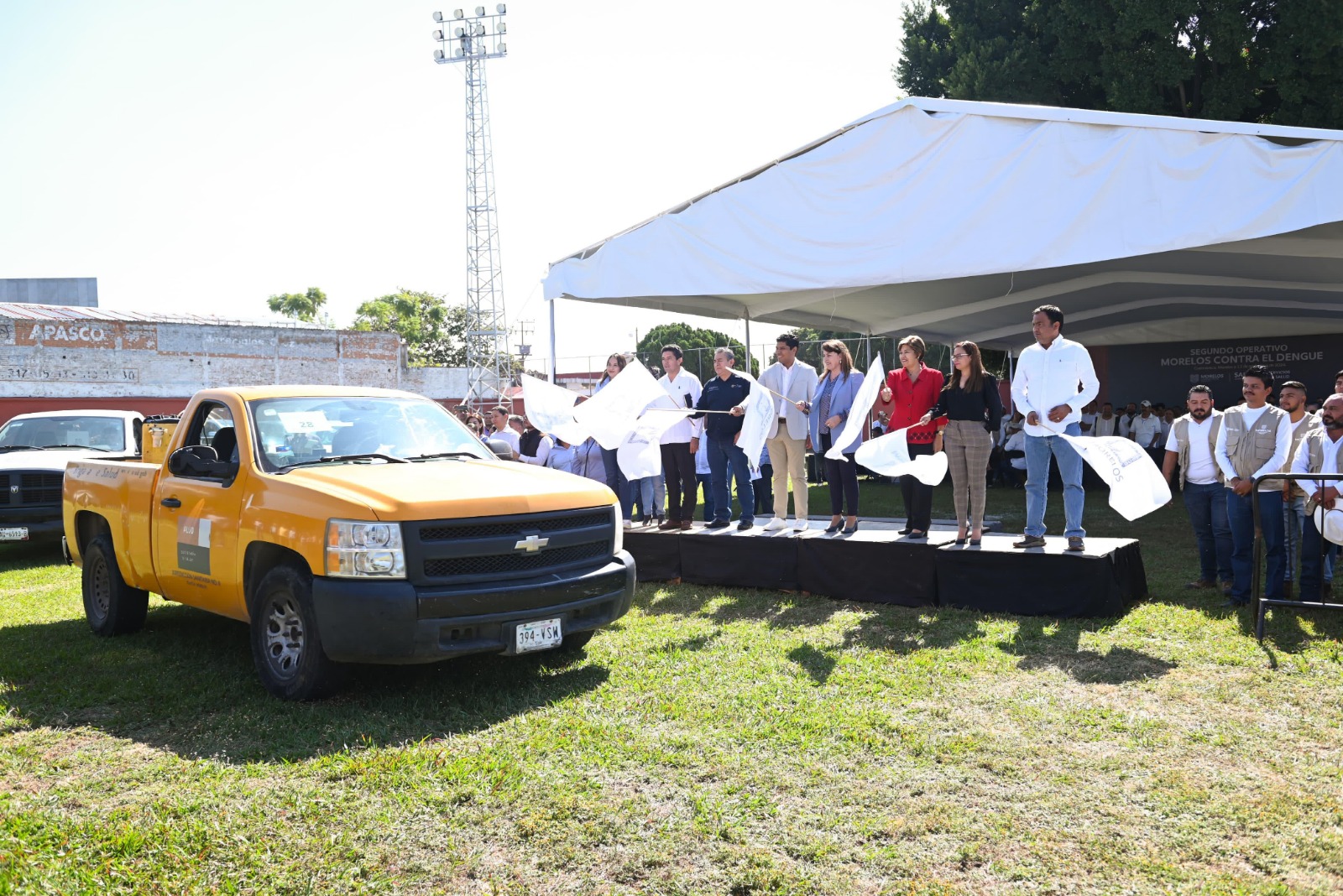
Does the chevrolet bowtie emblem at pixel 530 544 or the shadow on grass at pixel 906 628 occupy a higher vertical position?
the chevrolet bowtie emblem at pixel 530 544

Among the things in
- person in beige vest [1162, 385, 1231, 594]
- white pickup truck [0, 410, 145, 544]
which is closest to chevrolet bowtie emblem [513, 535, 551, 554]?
person in beige vest [1162, 385, 1231, 594]

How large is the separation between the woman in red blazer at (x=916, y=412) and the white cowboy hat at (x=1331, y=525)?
2.86 metres

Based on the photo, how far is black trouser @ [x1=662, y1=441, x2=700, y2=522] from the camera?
33.6ft

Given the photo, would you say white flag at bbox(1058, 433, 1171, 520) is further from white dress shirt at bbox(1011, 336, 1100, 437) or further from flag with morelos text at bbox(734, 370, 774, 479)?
flag with morelos text at bbox(734, 370, 774, 479)

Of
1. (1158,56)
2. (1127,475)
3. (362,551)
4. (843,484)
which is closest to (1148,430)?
(1158,56)

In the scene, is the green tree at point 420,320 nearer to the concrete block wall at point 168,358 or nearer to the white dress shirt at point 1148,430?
the concrete block wall at point 168,358

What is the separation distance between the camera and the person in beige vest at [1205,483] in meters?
8.04

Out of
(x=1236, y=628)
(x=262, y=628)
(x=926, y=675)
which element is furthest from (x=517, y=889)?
(x=1236, y=628)

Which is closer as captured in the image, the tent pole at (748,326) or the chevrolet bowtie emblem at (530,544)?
the chevrolet bowtie emblem at (530,544)

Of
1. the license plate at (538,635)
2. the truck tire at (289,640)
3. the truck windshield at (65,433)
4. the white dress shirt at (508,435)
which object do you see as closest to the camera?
the truck tire at (289,640)

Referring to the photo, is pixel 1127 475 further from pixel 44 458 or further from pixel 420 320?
pixel 420 320

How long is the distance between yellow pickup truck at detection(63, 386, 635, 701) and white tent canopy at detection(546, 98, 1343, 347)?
20.9ft

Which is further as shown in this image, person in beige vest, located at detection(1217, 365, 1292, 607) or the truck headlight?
person in beige vest, located at detection(1217, 365, 1292, 607)

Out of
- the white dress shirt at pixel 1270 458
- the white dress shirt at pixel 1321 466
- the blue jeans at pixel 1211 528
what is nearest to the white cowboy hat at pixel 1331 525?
the white dress shirt at pixel 1321 466
